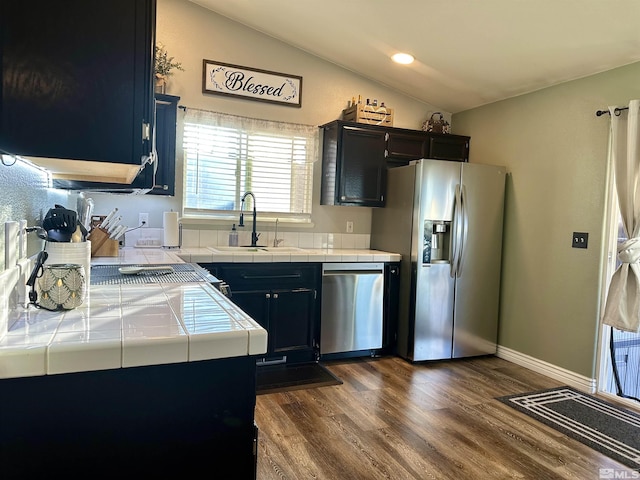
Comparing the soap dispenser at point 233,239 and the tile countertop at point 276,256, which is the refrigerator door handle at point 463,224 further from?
the soap dispenser at point 233,239

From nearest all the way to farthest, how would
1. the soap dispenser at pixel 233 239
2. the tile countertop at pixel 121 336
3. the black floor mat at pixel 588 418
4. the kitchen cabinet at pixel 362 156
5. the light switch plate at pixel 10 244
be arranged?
the tile countertop at pixel 121 336
the light switch plate at pixel 10 244
the black floor mat at pixel 588 418
the soap dispenser at pixel 233 239
the kitchen cabinet at pixel 362 156

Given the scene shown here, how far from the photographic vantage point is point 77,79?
1104mm

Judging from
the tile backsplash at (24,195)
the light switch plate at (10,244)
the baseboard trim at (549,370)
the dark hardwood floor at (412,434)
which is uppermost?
the tile backsplash at (24,195)

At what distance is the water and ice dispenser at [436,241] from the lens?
3.68 meters

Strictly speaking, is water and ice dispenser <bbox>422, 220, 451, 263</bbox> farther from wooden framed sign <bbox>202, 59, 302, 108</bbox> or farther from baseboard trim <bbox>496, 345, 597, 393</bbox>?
wooden framed sign <bbox>202, 59, 302, 108</bbox>

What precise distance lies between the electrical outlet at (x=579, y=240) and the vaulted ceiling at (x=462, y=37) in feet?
3.89

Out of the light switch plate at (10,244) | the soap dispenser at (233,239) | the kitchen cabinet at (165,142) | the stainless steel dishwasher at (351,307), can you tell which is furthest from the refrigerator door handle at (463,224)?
the light switch plate at (10,244)

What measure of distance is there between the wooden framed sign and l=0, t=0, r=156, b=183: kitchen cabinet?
2662 mm

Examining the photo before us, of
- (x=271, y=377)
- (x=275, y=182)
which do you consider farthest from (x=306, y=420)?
(x=275, y=182)

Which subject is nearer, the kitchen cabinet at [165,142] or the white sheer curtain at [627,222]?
the white sheer curtain at [627,222]

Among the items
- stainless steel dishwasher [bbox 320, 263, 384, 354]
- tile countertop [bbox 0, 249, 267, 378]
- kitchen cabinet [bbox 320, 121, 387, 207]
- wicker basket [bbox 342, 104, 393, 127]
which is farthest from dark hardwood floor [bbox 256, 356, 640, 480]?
wicker basket [bbox 342, 104, 393, 127]

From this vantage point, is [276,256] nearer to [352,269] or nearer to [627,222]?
[352,269]

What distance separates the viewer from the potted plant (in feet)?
10.8

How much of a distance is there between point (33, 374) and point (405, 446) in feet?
6.42
